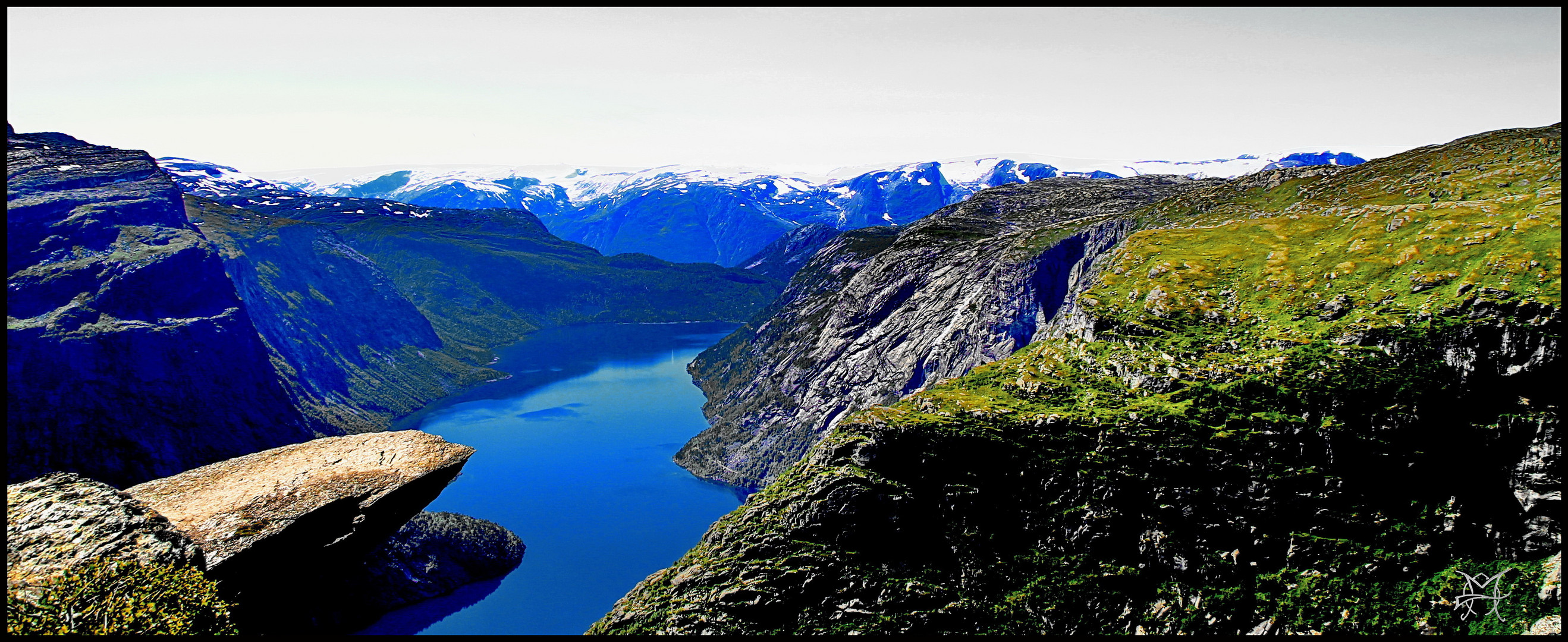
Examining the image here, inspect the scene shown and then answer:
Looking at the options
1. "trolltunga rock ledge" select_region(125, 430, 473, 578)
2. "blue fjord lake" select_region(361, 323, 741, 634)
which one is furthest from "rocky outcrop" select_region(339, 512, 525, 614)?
"trolltunga rock ledge" select_region(125, 430, 473, 578)

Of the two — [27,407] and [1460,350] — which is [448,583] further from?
[1460,350]

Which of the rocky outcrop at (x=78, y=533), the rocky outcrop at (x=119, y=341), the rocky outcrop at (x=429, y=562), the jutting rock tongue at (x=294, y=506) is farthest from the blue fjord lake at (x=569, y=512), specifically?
the rocky outcrop at (x=78, y=533)

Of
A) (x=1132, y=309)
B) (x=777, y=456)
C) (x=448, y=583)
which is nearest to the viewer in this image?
(x=1132, y=309)

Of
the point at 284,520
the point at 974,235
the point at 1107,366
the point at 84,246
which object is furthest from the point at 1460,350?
the point at 84,246

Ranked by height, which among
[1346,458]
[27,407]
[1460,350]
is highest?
[1460,350]

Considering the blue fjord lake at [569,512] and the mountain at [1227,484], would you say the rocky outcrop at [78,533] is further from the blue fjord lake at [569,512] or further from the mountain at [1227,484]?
the blue fjord lake at [569,512]

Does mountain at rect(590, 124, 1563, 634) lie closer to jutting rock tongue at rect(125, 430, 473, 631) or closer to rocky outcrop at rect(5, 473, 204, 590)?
jutting rock tongue at rect(125, 430, 473, 631)
